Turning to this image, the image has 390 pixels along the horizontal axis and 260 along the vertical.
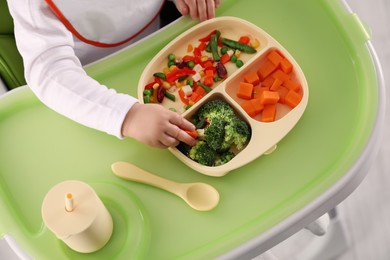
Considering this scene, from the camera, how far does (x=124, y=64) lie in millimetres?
836

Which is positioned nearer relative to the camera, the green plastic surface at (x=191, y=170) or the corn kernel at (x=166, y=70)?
the green plastic surface at (x=191, y=170)

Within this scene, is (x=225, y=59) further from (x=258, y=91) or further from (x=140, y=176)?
(x=140, y=176)

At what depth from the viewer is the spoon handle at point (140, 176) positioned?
73cm

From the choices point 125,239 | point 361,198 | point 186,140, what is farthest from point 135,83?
point 361,198

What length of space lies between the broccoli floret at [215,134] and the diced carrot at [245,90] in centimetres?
7

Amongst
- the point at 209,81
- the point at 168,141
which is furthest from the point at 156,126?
the point at 209,81

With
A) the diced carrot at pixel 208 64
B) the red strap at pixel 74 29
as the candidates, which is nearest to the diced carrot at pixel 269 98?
the diced carrot at pixel 208 64

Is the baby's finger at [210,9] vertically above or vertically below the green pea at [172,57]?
above

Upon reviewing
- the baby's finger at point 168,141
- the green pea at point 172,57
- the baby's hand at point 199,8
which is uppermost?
the baby's hand at point 199,8

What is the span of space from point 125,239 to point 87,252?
0.17 feet

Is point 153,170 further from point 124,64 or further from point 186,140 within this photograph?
point 124,64

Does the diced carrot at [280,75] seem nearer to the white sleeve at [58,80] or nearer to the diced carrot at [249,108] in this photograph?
the diced carrot at [249,108]

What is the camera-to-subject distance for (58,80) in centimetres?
76

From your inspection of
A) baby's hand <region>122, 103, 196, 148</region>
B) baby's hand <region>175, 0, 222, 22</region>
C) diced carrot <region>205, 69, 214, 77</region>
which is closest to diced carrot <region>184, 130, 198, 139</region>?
baby's hand <region>122, 103, 196, 148</region>
